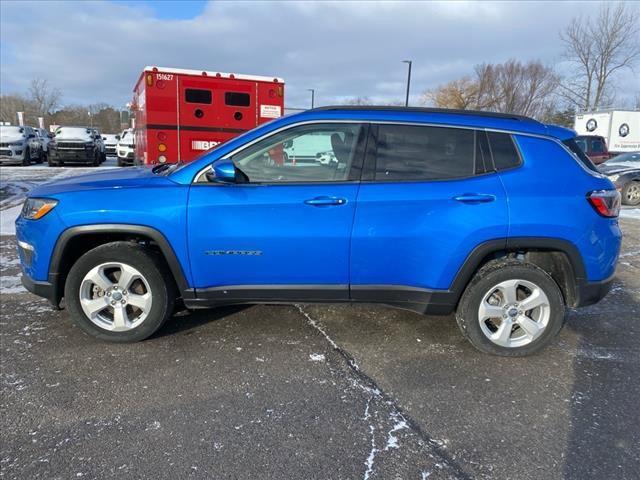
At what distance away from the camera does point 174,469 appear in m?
2.40

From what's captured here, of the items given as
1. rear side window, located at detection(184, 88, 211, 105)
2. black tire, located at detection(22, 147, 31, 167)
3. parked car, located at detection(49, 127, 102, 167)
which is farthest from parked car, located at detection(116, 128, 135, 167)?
rear side window, located at detection(184, 88, 211, 105)

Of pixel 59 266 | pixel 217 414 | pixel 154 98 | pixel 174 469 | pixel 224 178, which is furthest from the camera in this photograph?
pixel 154 98

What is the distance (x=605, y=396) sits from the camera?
3.16 metres

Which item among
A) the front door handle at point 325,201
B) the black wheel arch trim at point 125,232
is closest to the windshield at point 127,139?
the black wheel arch trim at point 125,232

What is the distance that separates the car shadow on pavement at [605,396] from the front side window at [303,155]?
2.15 meters

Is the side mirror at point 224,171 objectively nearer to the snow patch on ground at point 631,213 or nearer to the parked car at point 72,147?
the snow patch on ground at point 631,213

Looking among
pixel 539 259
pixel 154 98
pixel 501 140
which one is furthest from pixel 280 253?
pixel 154 98

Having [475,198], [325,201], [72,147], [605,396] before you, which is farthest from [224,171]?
[72,147]

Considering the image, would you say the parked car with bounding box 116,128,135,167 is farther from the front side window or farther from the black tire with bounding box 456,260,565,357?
the black tire with bounding box 456,260,565,357

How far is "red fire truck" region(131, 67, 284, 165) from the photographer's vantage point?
870cm

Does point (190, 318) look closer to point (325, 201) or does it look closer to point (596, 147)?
point (325, 201)

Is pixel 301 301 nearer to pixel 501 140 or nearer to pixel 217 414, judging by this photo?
pixel 217 414

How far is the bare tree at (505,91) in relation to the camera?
166 feet

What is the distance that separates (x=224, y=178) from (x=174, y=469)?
6.01ft
